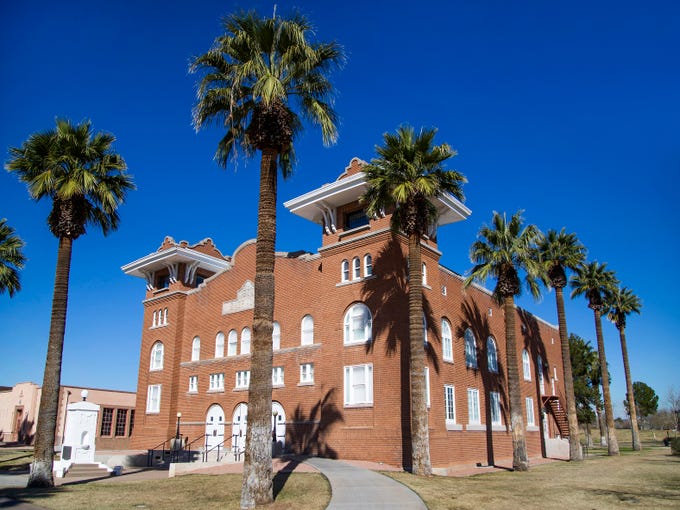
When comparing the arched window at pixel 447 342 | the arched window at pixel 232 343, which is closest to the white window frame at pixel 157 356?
the arched window at pixel 232 343

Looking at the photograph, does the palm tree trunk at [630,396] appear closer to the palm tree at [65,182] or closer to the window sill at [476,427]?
the window sill at [476,427]

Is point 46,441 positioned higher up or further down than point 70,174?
further down

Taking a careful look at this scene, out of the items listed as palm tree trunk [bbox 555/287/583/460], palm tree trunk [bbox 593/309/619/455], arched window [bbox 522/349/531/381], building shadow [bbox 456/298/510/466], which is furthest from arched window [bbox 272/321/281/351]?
palm tree trunk [bbox 593/309/619/455]

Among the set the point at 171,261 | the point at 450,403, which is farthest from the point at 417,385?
the point at 171,261

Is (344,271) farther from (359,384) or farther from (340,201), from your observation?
(359,384)

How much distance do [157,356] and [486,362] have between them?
2372 centimetres

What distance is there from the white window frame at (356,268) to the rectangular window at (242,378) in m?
10.3

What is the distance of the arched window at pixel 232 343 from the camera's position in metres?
36.1

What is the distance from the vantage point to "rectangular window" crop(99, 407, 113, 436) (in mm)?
47938

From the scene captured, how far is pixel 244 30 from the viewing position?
18.1 m

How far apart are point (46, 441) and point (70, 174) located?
34.8 ft

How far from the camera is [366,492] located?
16375 millimetres

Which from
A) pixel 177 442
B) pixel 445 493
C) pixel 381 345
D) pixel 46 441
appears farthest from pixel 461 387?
pixel 46 441

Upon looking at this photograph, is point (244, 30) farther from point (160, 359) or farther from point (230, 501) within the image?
point (160, 359)
